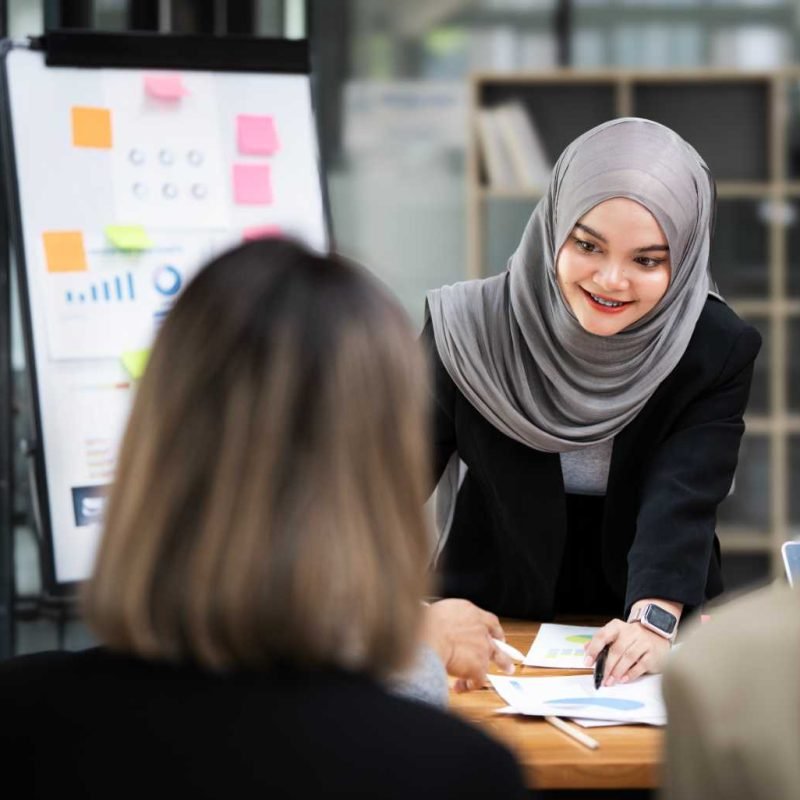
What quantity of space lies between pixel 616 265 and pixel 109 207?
1.18m

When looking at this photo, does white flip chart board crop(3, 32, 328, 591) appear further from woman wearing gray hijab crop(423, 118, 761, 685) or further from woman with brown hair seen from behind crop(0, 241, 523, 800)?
woman with brown hair seen from behind crop(0, 241, 523, 800)

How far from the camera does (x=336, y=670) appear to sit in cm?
91

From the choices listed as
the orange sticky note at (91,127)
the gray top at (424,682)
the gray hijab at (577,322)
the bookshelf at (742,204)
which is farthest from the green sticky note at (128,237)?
the gray top at (424,682)

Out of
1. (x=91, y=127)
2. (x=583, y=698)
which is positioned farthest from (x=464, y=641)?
(x=91, y=127)

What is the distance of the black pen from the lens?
5.42 feet

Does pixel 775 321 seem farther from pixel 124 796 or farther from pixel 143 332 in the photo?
pixel 124 796

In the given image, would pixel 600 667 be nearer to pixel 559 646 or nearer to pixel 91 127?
pixel 559 646

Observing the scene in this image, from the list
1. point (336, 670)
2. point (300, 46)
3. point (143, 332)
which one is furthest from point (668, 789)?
point (300, 46)

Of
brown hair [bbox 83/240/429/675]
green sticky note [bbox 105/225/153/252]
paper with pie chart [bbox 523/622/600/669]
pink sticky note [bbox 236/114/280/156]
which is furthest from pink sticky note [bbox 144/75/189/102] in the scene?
brown hair [bbox 83/240/429/675]

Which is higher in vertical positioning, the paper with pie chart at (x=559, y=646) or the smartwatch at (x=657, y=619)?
the smartwatch at (x=657, y=619)

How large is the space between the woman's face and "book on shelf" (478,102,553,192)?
6.88 feet

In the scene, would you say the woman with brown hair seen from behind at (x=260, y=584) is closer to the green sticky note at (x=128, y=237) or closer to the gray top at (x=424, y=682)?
the gray top at (x=424, y=682)

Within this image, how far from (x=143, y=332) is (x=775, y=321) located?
80.3 inches

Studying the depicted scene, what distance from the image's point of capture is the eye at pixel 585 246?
1929mm
